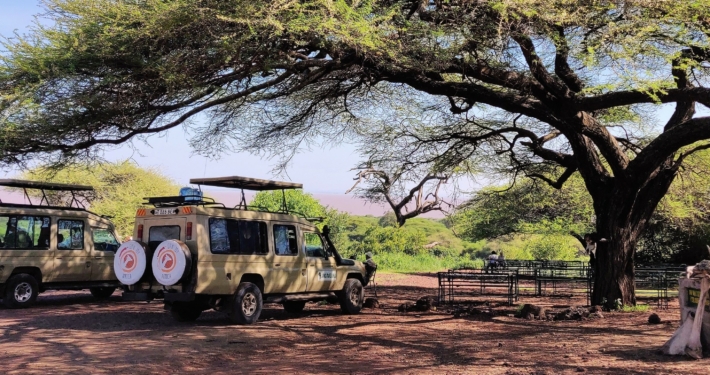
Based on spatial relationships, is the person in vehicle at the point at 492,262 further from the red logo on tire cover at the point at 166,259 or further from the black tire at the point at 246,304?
the red logo on tire cover at the point at 166,259

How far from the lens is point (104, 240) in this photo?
1614 centimetres

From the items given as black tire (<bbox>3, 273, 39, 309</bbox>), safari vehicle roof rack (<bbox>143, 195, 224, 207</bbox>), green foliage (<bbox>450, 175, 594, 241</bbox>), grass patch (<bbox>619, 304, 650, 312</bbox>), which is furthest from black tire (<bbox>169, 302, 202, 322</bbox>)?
green foliage (<bbox>450, 175, 594, 241</bbox>)

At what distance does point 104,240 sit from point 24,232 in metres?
2.09

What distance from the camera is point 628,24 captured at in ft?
33.1

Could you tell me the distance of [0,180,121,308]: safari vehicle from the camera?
46.3 feet

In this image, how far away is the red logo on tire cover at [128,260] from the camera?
11195 mm

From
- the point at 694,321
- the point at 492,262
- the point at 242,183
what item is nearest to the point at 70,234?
the point at 242,183

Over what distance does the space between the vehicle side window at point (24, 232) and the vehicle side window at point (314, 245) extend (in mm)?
6074

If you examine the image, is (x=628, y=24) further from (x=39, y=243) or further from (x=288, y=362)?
(x=39, y=243)

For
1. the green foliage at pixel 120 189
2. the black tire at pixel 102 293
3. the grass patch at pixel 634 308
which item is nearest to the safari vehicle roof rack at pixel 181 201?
the black tire at pixel 102 293

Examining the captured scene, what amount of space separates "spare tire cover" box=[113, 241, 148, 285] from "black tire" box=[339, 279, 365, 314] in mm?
4291

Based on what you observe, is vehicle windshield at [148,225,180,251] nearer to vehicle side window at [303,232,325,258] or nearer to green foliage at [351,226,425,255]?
vehicle side window at [303,232,325,258]

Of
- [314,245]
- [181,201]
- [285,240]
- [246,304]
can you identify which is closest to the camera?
[246,304]

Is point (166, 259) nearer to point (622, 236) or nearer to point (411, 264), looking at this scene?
point (622, 236)
